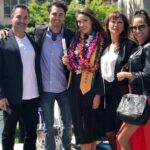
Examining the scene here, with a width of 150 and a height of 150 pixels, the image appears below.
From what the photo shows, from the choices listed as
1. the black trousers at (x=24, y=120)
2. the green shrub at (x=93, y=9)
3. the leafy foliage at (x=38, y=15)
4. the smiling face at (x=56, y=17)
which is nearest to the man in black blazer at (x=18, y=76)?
the black trousers at (x=24, y=120)

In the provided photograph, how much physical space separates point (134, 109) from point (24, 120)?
4.86 ft

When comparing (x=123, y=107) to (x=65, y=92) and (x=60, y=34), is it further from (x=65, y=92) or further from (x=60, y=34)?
(x=60, y=34)

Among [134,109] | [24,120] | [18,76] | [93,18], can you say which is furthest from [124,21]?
[24,120]

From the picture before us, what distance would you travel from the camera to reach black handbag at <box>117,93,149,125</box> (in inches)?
177

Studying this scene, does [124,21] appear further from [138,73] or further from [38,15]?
[38,15]

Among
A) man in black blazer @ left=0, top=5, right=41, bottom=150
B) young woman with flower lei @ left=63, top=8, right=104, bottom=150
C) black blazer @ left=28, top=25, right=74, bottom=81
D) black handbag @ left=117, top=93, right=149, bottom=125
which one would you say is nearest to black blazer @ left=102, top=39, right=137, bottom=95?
young woman with flower lei @ left=63, top=8, right=104, bottom=150

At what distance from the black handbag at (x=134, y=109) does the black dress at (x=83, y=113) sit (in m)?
0.57

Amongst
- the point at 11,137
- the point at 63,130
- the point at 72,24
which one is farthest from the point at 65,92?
the point at 72,24

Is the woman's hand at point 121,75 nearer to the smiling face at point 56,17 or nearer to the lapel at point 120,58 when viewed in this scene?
the lapel at point 120,58

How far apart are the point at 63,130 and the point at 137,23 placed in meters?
1.72

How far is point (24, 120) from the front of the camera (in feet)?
17.4

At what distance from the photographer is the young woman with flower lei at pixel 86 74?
5.10 metres

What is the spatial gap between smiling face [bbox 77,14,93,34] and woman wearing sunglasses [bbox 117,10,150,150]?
0.56m

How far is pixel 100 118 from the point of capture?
17.2 ft
